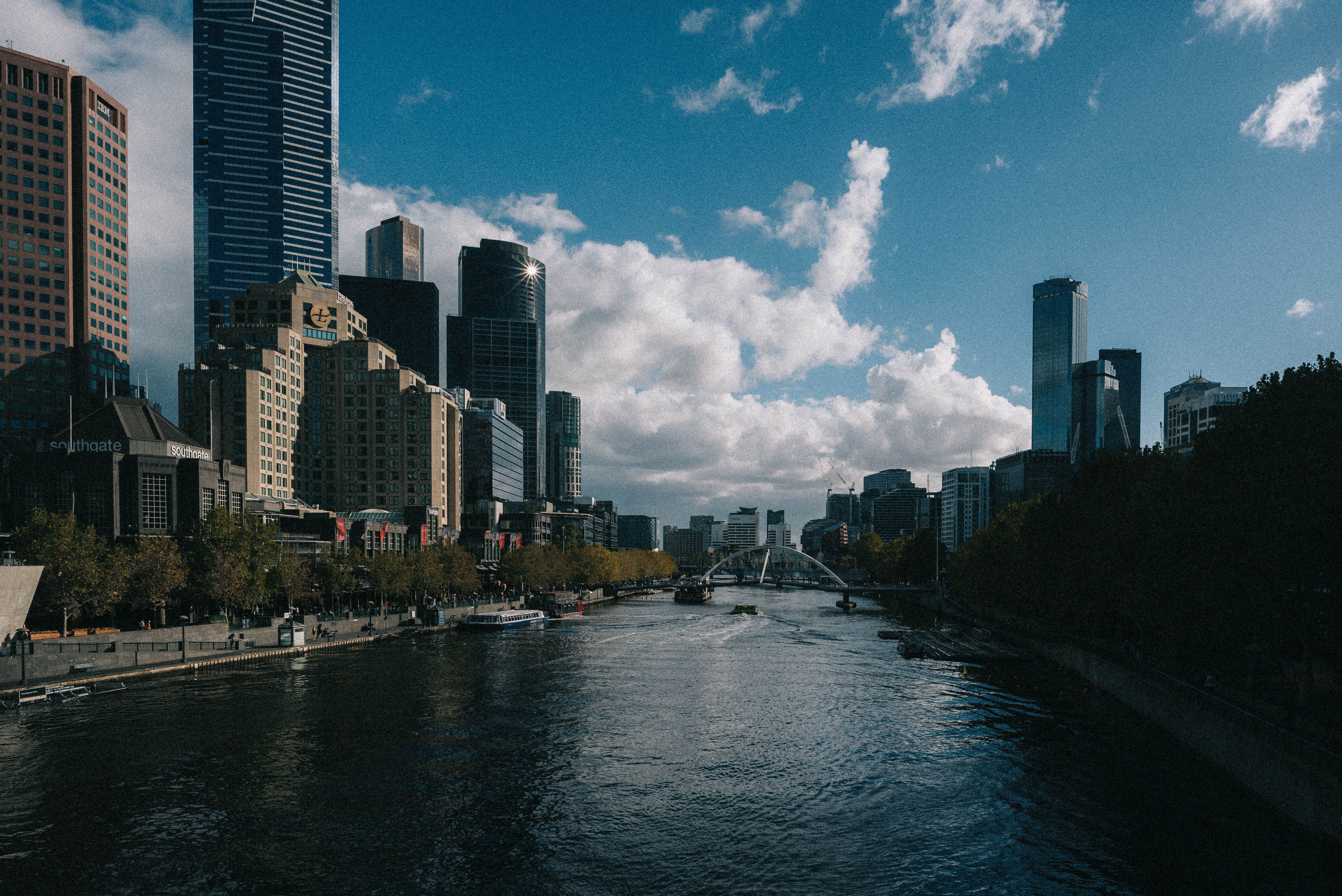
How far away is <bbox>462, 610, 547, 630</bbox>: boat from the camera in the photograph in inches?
5463

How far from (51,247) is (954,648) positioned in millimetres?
202332

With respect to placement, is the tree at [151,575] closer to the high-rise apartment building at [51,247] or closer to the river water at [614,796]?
the river water at [614,796]

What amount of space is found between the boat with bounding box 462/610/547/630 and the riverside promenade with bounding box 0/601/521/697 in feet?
59.6

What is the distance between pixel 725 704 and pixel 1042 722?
26812 millimetres

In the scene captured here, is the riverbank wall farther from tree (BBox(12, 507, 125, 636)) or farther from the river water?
tree (BBox(12, 507, 125, 636))

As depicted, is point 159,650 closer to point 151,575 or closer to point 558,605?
point 151,575

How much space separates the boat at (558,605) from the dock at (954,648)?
75415 millimetres

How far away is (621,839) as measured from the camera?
3950cm

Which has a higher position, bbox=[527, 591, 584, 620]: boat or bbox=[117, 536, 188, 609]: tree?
bbox=[117, 536, 188, 609]: tree

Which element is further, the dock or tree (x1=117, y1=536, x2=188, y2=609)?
the dock

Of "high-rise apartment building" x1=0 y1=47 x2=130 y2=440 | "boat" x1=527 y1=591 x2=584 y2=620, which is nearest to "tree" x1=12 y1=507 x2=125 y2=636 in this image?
"boat" x1=527 y1=591 x2=584 y2=620

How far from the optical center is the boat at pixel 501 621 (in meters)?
139

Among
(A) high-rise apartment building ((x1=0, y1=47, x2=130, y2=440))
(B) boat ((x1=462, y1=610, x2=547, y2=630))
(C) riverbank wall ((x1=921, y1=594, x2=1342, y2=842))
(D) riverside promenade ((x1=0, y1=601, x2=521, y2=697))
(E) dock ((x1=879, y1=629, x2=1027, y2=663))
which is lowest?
(B) boat ((x1=462, y1=610, x2=547, y2=630))

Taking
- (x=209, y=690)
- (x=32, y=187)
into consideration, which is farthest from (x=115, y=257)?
(x=209, y=690)
